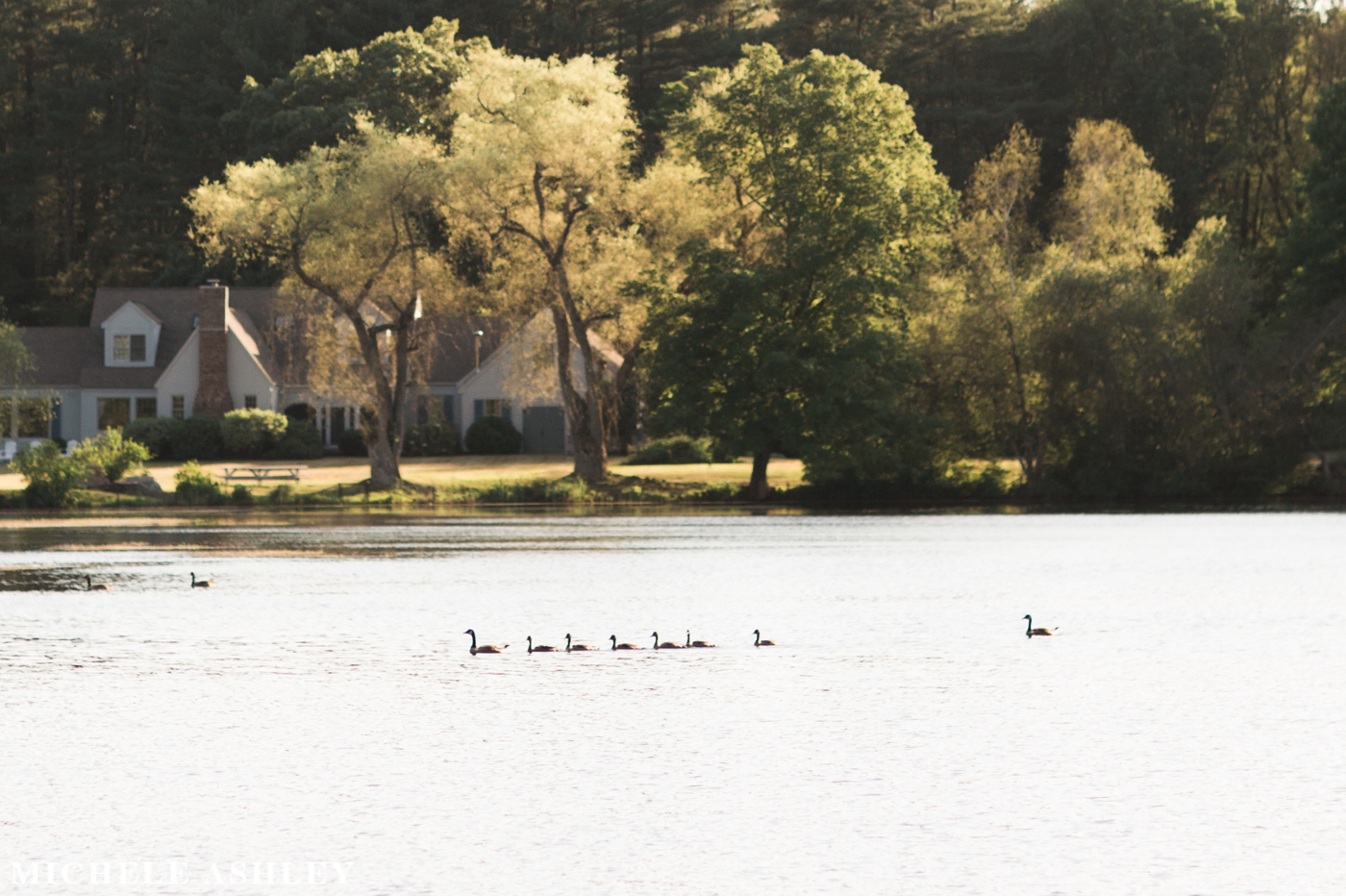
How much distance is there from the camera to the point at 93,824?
869cm

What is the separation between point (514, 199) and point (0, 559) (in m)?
27.8

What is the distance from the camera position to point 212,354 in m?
73.0

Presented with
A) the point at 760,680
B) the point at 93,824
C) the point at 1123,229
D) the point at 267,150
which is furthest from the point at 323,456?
the point at 93,824

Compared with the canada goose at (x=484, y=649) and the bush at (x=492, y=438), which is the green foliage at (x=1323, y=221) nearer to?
the bush at (x=492, y=438)

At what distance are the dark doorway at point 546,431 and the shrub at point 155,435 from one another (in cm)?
1456

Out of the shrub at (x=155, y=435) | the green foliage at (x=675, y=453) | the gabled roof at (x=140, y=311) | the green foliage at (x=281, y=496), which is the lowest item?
the green foliage at (x=281, y=496)

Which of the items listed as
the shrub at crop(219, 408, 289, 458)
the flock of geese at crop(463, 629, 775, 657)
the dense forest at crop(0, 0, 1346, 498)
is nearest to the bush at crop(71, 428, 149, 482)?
the dense forest at crop(0, 0, 1346, 498)

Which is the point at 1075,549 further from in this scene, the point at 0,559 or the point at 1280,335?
the point at 1280,335

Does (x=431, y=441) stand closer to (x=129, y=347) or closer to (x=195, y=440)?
(x=195, y=440)

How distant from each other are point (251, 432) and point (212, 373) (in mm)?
7973

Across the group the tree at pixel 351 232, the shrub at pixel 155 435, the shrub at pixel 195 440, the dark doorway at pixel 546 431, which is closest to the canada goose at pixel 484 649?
the tree at pixel 351 232

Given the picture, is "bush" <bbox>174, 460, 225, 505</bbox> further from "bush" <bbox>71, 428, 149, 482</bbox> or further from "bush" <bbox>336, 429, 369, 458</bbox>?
"bush" <bbox>336, 429, 369, 458</bbox>

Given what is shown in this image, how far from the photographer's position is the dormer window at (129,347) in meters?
76.5

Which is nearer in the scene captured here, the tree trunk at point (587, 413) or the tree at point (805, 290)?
the tree at point (805, 290)
